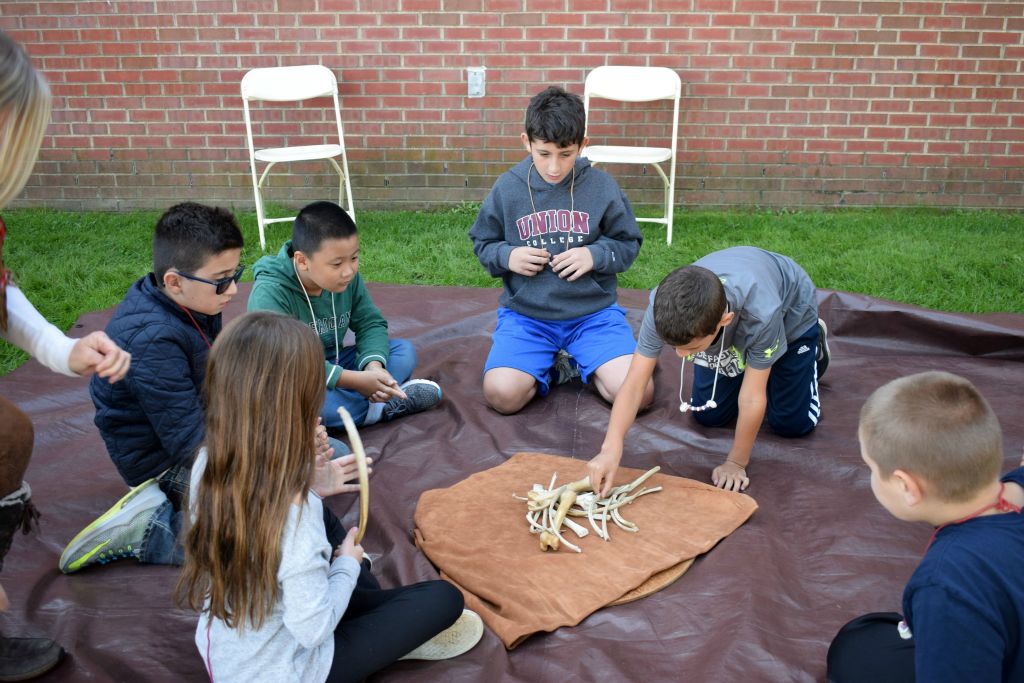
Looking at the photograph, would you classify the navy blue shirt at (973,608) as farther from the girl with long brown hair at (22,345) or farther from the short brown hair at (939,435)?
the girl with long brown hair at (22,345)

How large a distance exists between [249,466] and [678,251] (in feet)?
14.6

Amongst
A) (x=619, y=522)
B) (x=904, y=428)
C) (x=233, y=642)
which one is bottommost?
(x=619, y=522)

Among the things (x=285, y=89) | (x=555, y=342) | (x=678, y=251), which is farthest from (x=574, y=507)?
(x=285, y=89)

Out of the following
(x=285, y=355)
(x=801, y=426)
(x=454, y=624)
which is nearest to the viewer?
(x=285, y=355)

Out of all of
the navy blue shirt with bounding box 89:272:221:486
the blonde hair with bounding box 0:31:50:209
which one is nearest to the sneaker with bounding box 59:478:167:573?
the navy blue shirt with bounding box 89:272:221:486

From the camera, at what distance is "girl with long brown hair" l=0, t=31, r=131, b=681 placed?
6.36ft

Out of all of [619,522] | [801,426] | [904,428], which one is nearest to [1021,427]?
[801,426]

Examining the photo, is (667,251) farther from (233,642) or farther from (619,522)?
(233,642)

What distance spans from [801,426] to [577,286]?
1.12m

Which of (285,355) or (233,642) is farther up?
(285,355)

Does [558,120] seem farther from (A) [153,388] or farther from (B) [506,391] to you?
(A) [153,388]

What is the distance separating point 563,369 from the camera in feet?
12.9

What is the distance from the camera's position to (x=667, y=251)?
5918mm

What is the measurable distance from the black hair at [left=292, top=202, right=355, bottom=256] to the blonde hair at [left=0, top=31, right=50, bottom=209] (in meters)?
1.28
